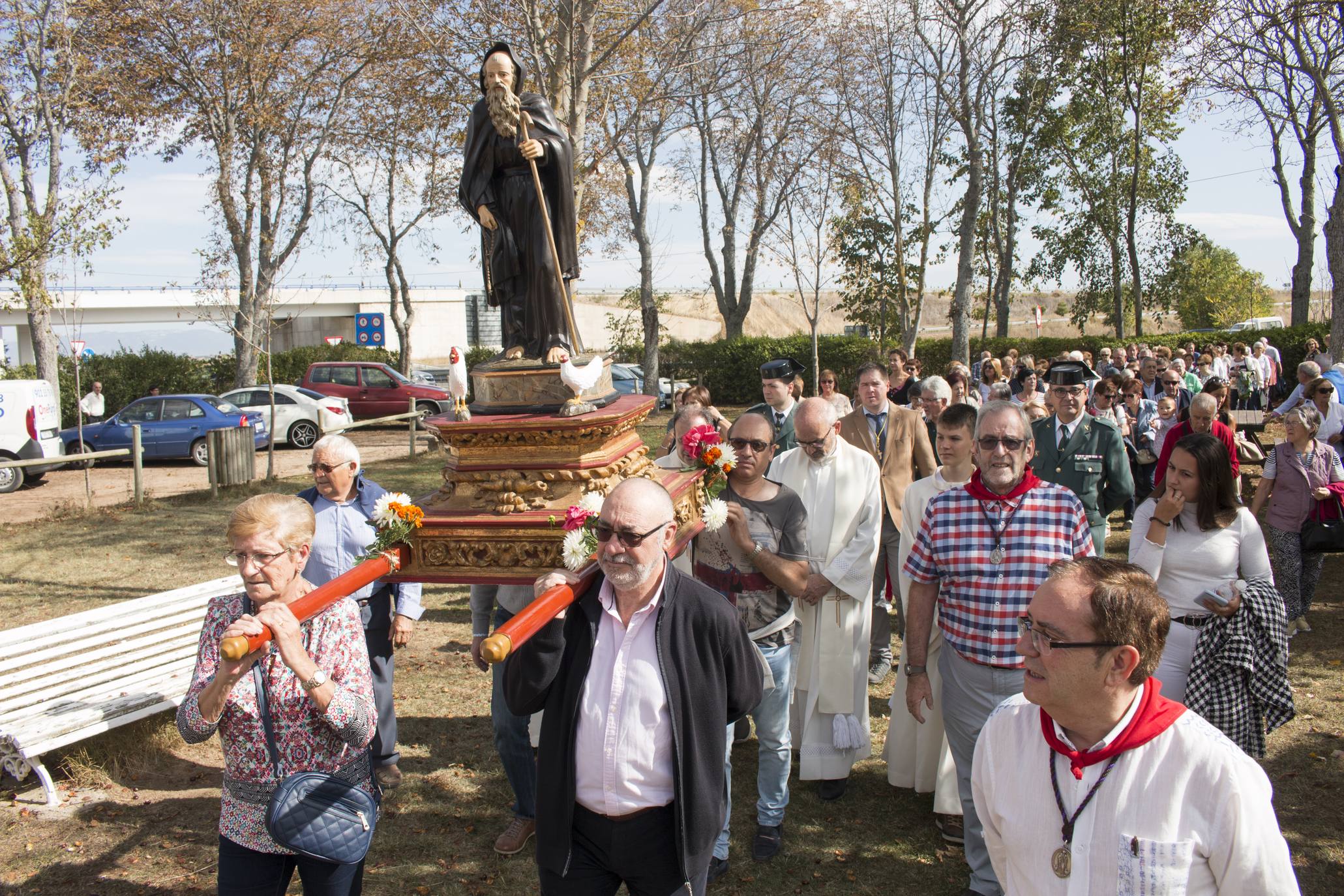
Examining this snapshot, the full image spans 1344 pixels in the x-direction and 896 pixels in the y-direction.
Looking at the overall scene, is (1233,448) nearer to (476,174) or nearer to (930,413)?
(930,413)

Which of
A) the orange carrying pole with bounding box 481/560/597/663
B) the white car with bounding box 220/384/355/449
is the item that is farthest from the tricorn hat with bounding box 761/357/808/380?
the white car with bounding box 220/384/355/449

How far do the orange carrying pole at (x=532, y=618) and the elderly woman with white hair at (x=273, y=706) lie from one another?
0.68 metres

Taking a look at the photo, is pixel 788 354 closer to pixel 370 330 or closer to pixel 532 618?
pixel 370 330

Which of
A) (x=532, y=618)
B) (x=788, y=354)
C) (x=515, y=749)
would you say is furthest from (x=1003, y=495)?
(x=788, y=354)

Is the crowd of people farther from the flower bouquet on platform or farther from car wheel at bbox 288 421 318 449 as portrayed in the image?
car wheel at bbox 288 421 318 449

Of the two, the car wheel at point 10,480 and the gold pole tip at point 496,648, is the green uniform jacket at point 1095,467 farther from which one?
the car wheel at point 10,480

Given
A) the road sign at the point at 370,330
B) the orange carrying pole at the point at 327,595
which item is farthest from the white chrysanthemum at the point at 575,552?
the road sign at the point at 370,330

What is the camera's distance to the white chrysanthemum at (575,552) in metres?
3.00

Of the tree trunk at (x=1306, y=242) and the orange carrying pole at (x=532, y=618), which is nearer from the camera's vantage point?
the orange carrying pole at (x=532, y=618)

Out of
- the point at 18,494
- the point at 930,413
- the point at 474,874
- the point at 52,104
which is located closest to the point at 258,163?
the point at 52,104

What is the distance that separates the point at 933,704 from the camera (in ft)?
16.0

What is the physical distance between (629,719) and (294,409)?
67.7 ft

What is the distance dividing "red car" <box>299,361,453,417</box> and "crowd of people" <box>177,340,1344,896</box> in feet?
60.2

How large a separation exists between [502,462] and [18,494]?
15773 millimetres
